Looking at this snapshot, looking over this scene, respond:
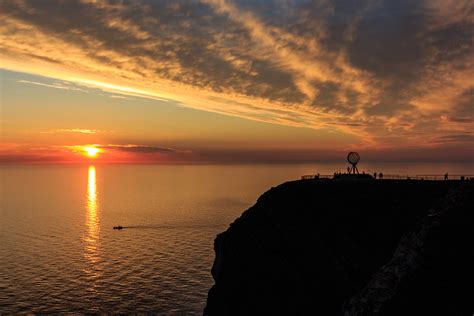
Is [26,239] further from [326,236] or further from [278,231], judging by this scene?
[326,236]

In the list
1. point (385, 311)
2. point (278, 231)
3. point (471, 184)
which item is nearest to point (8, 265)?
point (278, 231)

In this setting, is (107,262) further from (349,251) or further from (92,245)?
(349,251)

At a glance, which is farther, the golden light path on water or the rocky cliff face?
the golden light path on water

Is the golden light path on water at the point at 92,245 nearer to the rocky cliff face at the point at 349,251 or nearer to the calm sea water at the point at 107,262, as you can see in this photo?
the calm sea water at the point at 107,262

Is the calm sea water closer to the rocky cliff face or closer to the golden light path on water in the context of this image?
the golden light path on water

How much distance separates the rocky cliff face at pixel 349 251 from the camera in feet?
81.7

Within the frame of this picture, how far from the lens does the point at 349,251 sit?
40469 millimetres

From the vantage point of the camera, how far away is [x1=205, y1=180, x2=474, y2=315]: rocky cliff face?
980 inches

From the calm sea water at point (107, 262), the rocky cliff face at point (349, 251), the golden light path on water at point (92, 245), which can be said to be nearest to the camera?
the rocky cliff face at point (349, 251)

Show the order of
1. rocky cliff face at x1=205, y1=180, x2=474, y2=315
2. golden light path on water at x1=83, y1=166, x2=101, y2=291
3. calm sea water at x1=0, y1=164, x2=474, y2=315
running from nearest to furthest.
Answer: rocky cliff face at x1=205, y1=180, x2=474, y2=315, calm sea water at x1=0, y1=164, x2=474, y2=315, golden light path on water at x1=83, y1=166, x2=101, y2=291

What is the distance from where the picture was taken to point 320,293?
39688 millimetres

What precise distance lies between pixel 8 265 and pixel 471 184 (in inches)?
3402

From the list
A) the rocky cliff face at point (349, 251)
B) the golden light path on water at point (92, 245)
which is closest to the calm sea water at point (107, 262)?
the golden light path on water at point (92, 245)

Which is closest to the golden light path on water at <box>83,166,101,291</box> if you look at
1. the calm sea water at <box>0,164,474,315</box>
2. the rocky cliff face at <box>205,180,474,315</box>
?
the calm sea water at <box>0,164,474,315</box>
